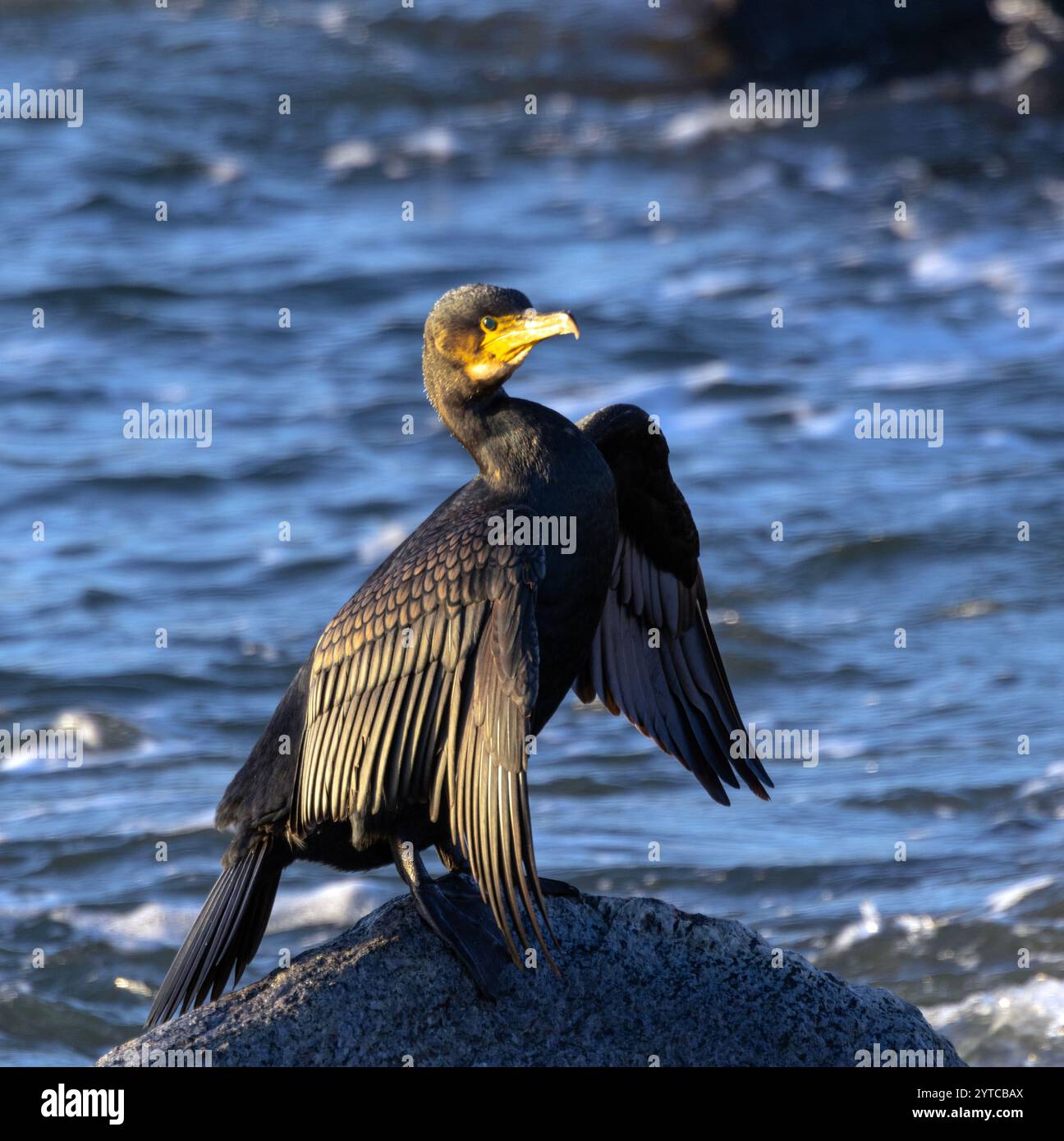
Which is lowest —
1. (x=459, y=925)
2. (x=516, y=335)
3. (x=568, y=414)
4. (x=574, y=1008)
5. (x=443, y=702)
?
(x=574, y=1008)

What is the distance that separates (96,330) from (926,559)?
6553 mm

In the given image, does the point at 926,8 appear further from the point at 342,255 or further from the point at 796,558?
the point at 796,558

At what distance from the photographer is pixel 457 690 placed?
14.7 feet

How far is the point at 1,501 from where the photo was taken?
1130 cm

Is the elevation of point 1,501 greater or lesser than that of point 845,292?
lesser

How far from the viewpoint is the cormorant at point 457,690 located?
4.39m

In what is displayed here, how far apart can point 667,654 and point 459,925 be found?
1.19 meters

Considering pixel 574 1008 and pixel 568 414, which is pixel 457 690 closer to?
pixel 574 1008

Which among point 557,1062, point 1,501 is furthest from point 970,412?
point 557,1062

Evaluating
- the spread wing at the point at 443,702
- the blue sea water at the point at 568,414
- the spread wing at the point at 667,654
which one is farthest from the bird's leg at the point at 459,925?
the blue sea water at the point at 568,414

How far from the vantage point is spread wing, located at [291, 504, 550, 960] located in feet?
14.2

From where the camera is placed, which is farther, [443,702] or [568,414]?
[568,414]

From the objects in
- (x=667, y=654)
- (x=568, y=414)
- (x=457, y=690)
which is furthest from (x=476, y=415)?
(x=568, y=414)

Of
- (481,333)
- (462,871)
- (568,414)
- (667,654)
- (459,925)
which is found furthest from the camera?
(568,414)
